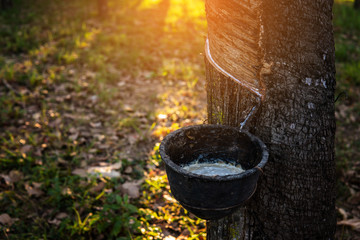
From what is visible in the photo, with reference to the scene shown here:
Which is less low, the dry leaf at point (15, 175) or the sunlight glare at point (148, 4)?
the sunlight glare at point (148, 4)

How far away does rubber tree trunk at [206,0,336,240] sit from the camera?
1.60 metres

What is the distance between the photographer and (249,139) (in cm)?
170

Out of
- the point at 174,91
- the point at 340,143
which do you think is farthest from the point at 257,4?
the point at 174,91

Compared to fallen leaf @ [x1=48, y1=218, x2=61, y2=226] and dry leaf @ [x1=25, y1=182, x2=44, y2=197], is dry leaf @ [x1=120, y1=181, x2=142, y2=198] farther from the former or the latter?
dry leaf @ [x1=25, y1=182, x2=44, y2=197]

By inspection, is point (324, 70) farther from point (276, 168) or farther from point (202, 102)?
point (202, 102)

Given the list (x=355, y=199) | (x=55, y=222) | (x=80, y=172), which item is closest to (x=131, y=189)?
(x=80, y=172)

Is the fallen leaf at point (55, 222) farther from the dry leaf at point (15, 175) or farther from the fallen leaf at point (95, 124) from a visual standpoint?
the fallen leaf at point (95, 124)

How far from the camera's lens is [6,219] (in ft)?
8.45

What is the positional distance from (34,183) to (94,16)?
5549mm

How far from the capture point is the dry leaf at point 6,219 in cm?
255

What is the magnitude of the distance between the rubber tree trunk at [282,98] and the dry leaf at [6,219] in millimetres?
1897

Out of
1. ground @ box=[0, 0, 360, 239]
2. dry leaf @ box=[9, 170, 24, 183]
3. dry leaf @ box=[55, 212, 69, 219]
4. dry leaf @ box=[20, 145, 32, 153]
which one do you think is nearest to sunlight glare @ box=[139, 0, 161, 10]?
ground @ box=[0, 0, 360, 239]

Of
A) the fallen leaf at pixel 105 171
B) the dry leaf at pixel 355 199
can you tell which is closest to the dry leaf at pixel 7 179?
the fallen leaf at pixel 105 171

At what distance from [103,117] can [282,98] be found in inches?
119
